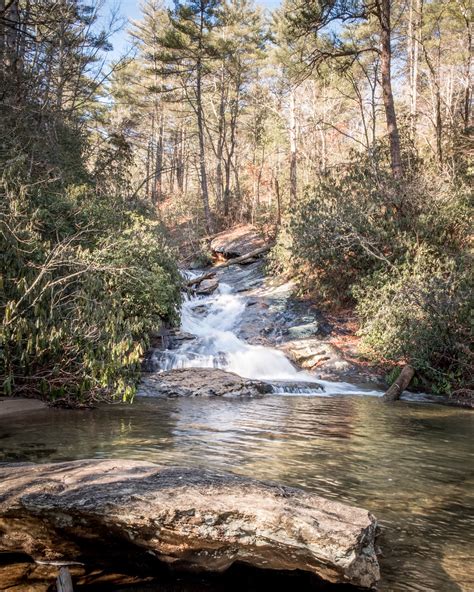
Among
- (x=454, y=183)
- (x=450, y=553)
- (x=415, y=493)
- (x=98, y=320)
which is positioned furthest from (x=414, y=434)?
(x=454, y=183)

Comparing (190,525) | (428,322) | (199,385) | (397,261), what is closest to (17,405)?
(199,385)

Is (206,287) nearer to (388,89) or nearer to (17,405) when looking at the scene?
(388,89)

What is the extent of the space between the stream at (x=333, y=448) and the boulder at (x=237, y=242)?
40.9ft

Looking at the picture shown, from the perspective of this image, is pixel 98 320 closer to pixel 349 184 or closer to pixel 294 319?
pixel 294 319

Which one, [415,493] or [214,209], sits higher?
[214,209]

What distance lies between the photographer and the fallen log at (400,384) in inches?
422

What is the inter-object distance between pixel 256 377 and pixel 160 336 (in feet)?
9.70

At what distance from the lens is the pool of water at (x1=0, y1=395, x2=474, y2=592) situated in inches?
154

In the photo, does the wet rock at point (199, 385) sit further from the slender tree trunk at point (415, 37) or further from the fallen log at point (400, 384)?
the slender tree trunk at point (415, 37)

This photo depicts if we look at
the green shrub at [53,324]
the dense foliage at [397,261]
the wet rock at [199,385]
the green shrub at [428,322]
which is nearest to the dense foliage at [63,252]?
the green shrub at [53,324]

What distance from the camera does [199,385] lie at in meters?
11.2

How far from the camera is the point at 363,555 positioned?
9.77ft

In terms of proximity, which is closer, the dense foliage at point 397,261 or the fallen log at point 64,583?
the fallen log at point 64,583

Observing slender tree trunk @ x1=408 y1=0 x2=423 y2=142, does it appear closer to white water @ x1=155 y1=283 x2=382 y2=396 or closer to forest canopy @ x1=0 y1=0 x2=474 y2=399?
forest canopy @ x1=0 y1=0 x2=474 y2=399
